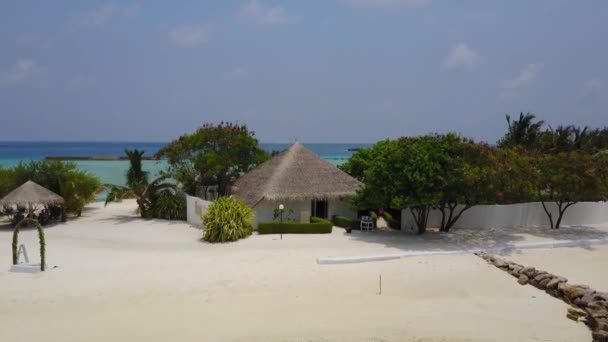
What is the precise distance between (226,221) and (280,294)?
23.5 ft

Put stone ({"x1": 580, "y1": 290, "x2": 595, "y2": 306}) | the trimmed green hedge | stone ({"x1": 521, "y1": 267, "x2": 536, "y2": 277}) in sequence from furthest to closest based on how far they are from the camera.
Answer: the trimmed green hedge
stone ({"x1": 521, "y1": 267, "x2": 536, "y2": 277})
stone ({"x1": 580, "y1": 290, "x2": 595, "y2": 306})

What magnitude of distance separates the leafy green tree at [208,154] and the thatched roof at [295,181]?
217cm

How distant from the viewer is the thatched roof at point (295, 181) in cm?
2273

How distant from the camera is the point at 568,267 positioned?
1683 centimetres

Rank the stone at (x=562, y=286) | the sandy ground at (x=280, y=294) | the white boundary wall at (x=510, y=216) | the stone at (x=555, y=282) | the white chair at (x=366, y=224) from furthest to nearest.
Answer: the white boundary wall at (x=510, y=216)
the white chair at (x=366, y=224)
the stone at (x=555, y=282)
the stone at (x=562, y=286)
the sandy ground at (x=280, y=294)

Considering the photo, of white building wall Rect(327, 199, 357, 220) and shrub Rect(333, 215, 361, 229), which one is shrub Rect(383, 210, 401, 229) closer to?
shrub Rect(333, 215, 361, 229)

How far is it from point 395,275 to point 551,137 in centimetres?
3116

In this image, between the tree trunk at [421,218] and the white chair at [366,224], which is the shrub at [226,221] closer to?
the white chair at [366,224]

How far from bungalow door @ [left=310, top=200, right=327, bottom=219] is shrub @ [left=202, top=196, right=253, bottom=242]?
13.3ft

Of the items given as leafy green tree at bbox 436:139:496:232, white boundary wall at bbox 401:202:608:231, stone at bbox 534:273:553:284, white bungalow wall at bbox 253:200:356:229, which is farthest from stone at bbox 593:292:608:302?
white bungalow wall at bbox 253:200:356:229

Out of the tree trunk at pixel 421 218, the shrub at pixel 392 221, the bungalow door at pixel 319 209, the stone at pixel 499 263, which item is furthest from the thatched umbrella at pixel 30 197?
the stone at pixel 499 263

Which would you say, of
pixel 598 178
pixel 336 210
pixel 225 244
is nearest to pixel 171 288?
pixel 225 244

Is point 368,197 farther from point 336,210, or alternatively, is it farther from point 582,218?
point 582,218

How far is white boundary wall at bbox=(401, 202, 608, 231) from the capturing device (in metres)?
22.5
